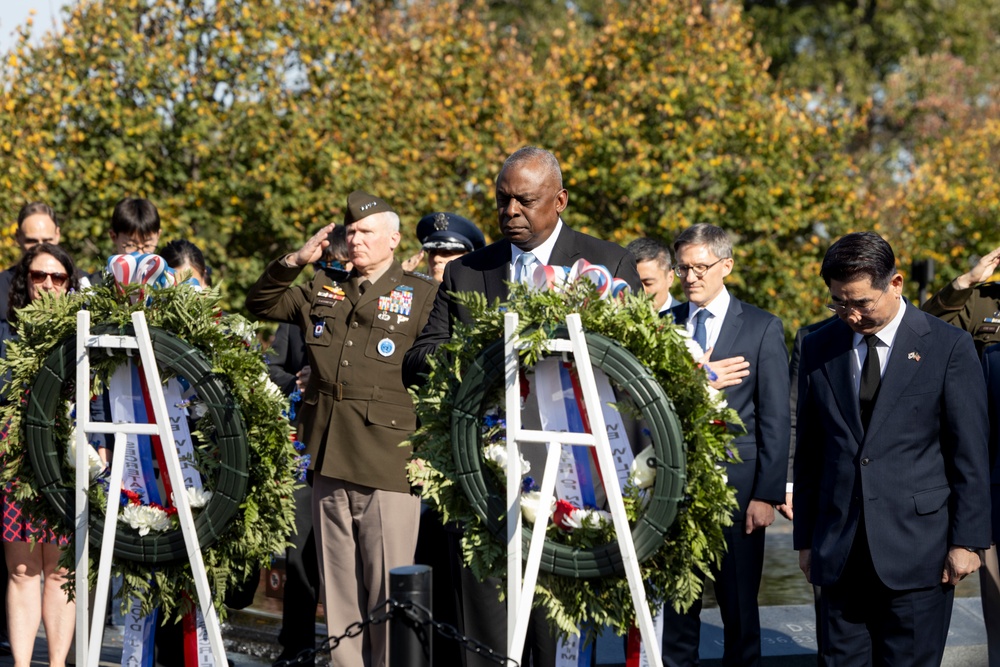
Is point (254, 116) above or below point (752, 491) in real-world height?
above

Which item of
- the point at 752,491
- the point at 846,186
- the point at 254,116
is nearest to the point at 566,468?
the point at 752,491

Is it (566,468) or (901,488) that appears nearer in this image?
(566,468)

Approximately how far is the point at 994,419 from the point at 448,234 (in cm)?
283

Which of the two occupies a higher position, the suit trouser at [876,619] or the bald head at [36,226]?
the bald head at [36,226]

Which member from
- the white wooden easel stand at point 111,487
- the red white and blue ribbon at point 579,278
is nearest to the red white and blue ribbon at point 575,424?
the red white and blue ribbon at point 579,278

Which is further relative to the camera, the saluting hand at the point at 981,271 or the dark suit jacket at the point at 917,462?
the saluting hand at the point at 981,271

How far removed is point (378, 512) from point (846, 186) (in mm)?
11953

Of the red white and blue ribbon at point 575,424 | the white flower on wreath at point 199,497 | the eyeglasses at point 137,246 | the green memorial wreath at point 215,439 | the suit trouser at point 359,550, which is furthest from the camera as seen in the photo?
the eyeglasses at point 137,246

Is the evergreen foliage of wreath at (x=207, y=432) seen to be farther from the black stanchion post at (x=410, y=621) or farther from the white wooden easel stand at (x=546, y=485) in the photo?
the white wooden easel stand at (x=546, y=485)

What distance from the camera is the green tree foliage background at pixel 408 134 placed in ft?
45.2

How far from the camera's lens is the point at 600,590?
4.13 m

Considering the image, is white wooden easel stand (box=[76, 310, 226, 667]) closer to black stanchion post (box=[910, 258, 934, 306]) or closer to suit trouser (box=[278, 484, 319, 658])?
suit trouser (box=[278, 484, 319, 658])

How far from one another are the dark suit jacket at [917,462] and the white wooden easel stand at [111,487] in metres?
2.28

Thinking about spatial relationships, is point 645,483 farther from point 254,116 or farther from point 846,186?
point 846,186
